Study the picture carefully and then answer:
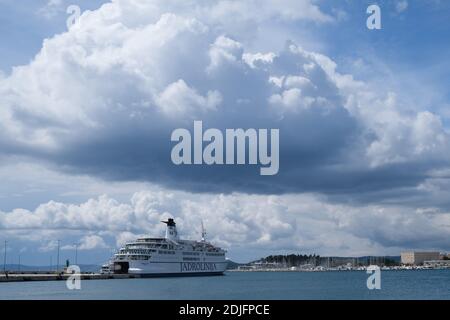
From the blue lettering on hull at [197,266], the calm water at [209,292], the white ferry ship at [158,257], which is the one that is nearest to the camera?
the calm water at [209,292]

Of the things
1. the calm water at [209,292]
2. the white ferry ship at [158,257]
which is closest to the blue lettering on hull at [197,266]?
the white ferry ship at [158,257]

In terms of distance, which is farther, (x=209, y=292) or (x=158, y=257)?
(x=158, y=257)

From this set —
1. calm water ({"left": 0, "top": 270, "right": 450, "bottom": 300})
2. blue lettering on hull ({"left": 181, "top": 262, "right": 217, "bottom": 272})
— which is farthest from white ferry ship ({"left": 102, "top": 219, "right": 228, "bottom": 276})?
calm water ({"left": 0, "top": 270, "right": 450, "bottom": 300})

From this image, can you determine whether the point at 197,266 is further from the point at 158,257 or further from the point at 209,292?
the point at 209,292

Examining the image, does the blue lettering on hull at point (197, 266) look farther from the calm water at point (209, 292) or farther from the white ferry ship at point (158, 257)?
the calm water at point (209, 292)

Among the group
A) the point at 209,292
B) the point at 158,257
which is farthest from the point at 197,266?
the point at 209,292

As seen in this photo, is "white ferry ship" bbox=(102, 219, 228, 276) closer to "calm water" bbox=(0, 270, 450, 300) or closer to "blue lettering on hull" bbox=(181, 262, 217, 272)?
"blue lettering on hull" bbox=(181, 262, 217, 272)

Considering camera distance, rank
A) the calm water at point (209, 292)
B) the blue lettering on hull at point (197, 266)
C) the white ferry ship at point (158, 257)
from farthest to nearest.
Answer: the blue lettering on hull at point (197, 266), the white ferry ship at point (158, 257), the calm water at point (209, 292)

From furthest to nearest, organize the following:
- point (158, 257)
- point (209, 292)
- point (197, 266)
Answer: point (197, 266) < point (158, 257) < point (209, 292)
